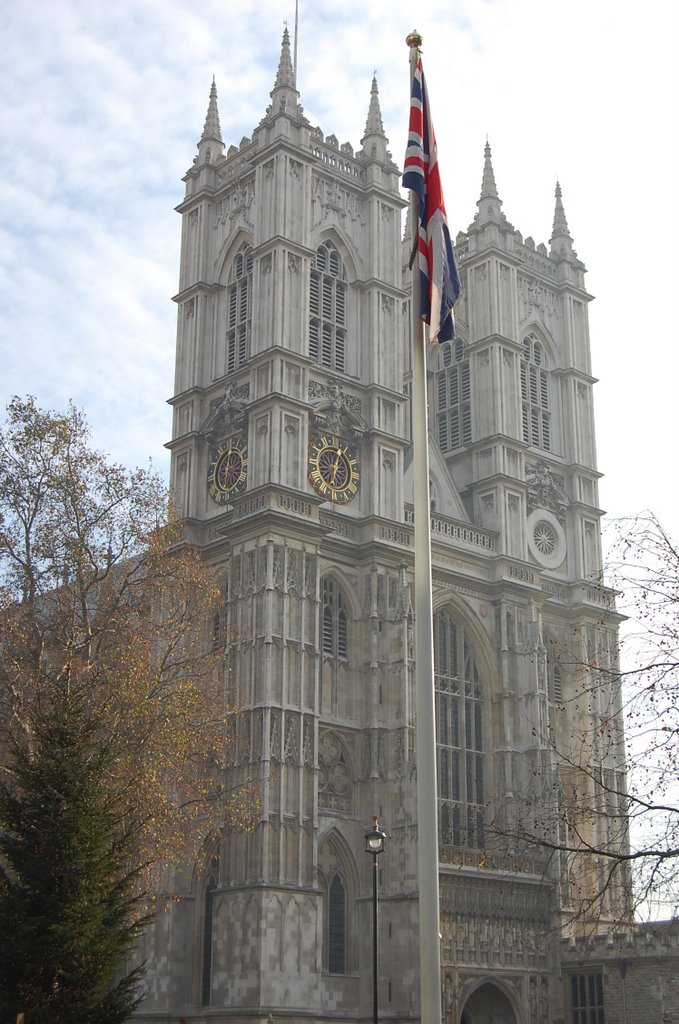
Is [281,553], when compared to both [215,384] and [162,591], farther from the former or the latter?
[162,591]

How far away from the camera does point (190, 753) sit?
31500 mm

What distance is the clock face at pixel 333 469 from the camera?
4766 cm

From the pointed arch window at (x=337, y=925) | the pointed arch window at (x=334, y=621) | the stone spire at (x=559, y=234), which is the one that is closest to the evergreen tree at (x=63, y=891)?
the pointed arch window at (x=337, y=925)

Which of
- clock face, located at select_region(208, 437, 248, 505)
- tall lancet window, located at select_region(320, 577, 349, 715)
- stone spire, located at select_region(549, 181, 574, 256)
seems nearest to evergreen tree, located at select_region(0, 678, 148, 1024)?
tall lancet window, located at select_region(320, 577, 349, 715)

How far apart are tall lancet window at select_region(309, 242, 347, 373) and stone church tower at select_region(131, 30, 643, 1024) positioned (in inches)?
4.5

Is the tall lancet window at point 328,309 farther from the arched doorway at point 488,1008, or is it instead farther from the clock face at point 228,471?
the arched doorway at point 488,1008

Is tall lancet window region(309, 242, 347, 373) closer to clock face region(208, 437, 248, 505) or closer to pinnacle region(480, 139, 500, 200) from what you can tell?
clock face region(208, 437, 248, 505)

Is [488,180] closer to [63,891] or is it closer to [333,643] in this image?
[333,643]

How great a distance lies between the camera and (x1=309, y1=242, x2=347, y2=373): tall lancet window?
1991 inches

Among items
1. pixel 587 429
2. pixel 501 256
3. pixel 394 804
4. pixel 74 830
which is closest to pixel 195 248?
pixel 501 256

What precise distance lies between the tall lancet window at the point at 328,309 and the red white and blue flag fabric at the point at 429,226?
1149 inches

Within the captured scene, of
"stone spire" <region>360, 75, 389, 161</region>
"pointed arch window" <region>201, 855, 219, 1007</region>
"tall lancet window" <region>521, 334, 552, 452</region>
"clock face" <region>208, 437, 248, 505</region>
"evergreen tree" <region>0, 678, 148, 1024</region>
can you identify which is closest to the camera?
"evergreen tree" <region>0, 678, 148, 1024</region>

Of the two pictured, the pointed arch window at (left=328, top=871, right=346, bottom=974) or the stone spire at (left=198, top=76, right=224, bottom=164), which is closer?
the pointed arch window at (left=328, top=871, right=346, bottom=974)

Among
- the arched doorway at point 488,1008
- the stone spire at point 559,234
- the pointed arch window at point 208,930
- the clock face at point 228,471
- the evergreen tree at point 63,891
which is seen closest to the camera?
the evergreen tree at point 63,891
